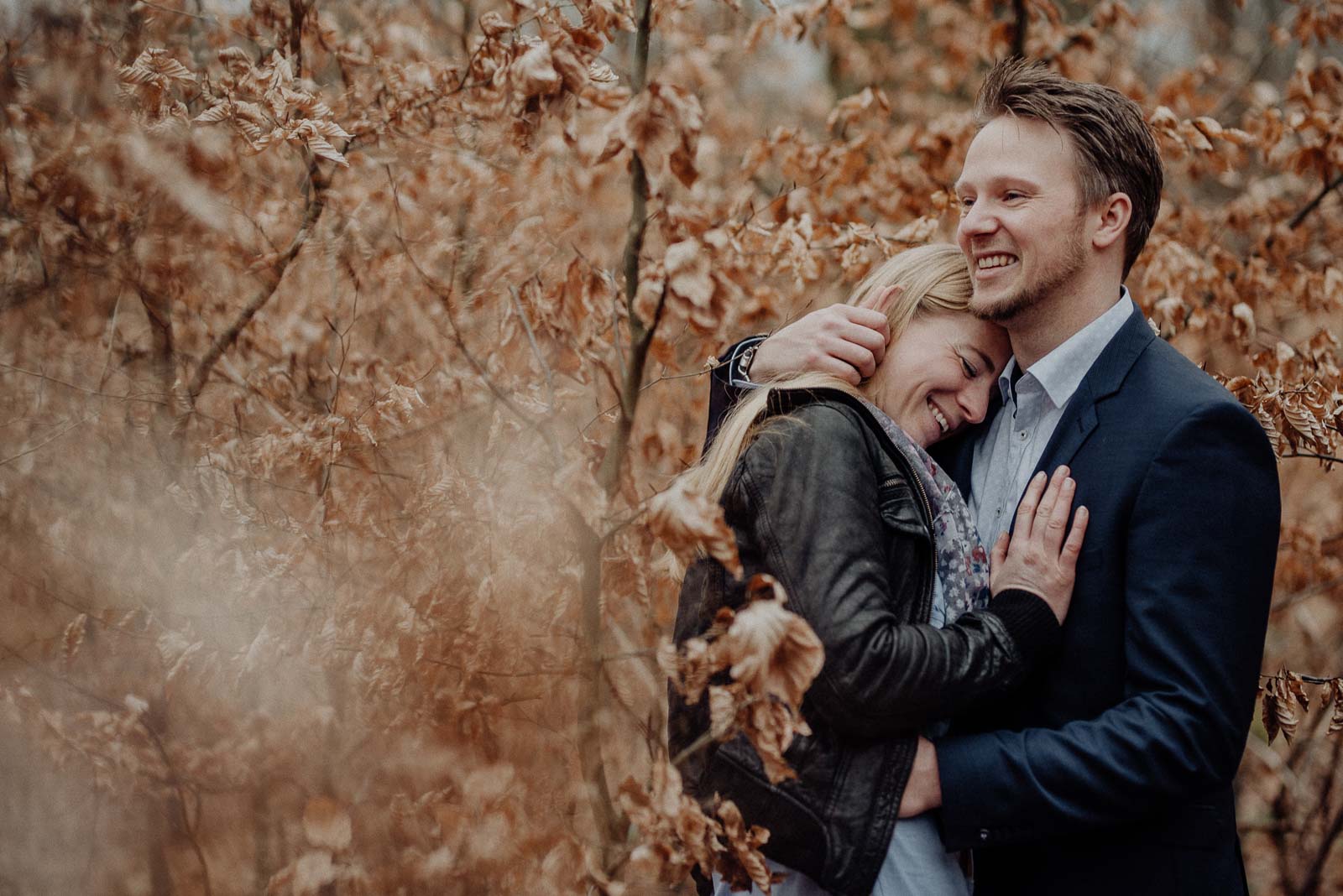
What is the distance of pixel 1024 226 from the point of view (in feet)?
7.58

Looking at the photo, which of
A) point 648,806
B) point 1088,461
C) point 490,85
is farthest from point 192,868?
point 1088,461

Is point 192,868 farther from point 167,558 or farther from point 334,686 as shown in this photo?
point 167,558

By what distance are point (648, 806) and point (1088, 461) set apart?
115 cm

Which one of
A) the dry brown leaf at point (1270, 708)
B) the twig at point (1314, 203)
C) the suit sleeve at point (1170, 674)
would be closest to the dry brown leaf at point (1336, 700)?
the dry brown leaf at point (1270, 708)

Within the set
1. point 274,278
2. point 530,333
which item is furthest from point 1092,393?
point 274,278

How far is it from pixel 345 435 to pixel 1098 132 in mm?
2178

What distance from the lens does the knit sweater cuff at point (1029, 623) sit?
6.65ft

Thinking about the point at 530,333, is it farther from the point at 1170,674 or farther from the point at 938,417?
the point at 1170,674

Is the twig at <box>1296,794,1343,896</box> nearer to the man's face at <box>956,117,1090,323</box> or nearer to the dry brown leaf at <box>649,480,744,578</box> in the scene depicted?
the man's face at <box>956,117,1090,323</box>

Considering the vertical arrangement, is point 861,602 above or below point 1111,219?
below

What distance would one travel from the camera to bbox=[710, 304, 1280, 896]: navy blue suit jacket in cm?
196

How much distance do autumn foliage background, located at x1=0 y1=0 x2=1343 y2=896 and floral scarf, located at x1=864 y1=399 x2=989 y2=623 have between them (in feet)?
2.09

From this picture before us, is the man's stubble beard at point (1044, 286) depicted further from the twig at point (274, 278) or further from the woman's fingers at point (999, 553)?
the twig at point (274, 278)

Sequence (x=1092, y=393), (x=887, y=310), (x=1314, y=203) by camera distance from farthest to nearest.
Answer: (x=1314, y=203) < (x=887, y=310) < (x=1092, y=393)
